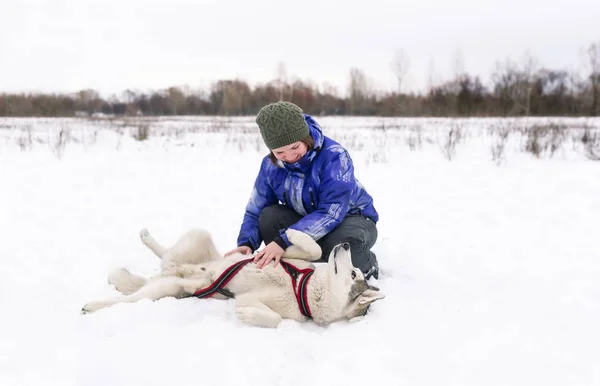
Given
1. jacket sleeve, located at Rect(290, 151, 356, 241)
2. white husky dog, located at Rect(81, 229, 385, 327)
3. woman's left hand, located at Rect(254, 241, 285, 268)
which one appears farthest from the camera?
jacket sleeve, located at Rect(290, 151, 356, 241)

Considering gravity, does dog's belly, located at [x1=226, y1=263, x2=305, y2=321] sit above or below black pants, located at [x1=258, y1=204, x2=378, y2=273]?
below

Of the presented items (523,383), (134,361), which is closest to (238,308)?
(134,361)

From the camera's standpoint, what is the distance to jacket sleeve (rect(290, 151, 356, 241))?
2.85 metres

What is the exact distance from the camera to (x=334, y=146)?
3.02m

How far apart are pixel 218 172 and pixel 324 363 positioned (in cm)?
577

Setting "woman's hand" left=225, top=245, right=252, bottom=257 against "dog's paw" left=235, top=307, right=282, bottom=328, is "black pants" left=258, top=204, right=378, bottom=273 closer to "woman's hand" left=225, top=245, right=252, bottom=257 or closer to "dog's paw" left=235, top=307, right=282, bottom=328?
"woman's hand" left=225, top=245, right=252, bottom=257

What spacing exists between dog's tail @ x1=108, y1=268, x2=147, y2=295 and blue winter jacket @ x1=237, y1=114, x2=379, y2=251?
78 centimetres

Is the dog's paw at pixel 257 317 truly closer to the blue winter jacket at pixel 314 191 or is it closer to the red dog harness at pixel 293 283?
the red dog harness at pixel 293 283

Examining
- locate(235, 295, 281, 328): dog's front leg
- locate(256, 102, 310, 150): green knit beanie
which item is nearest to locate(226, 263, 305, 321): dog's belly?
locate(235, 295, 281, 328): dog's front leg

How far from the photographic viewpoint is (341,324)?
8.51ft

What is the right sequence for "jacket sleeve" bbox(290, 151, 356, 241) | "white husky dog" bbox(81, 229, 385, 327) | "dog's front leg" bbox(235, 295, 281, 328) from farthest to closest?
"jacket sleeve" bbox(290, 151, 356, 241) → "white husky dog" bbox(81, 229, 385, 327) → "dog's front leg" bbox(235, 295, 281, 328)

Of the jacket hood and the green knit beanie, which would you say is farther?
the jacket hood

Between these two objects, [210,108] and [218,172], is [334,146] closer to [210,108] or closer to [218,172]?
[218,172]

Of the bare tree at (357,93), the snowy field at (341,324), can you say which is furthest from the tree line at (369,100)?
the snowy field at (341,324)
